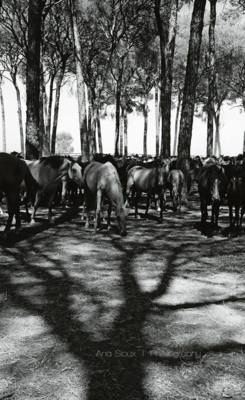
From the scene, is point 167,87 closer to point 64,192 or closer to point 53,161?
point 64,192

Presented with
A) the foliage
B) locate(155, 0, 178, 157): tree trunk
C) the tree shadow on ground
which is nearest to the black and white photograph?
the tree shadow on ground

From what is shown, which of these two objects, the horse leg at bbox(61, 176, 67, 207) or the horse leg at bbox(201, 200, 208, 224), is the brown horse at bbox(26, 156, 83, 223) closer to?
the horse leg at bbox(61, 176, 67, 207)

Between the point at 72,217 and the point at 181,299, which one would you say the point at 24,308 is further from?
the point at 72,217

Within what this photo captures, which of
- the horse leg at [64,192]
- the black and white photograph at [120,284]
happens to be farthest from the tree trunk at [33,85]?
the horse leg at [64,192]

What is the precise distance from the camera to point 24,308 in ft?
19.0

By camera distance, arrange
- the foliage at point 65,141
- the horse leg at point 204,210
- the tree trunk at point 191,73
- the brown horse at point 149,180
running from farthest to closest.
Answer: the foliage at point 65,141, the tree trunk at point 191,73, the brown horse at point 149,180, the horse leg at point 204,210

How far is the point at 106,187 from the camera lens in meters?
11.6

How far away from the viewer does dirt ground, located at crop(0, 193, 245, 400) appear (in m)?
3.96

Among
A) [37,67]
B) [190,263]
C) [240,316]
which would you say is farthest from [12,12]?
[240,316]

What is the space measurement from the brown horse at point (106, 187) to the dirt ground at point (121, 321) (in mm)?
1419

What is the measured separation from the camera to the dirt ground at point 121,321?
3.96m

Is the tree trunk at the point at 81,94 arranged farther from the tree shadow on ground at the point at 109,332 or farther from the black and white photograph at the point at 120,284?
the tree shadow on ground at the point at 109,332

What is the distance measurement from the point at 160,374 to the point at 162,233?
756cm

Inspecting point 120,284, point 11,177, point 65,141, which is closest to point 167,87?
point 11,177
